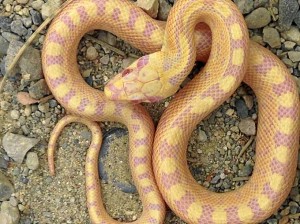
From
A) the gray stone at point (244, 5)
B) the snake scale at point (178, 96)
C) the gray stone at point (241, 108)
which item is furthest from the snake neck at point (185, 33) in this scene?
the gray stone at point (241, 108)

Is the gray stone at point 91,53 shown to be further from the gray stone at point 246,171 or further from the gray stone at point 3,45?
the gray stone at point 246,171

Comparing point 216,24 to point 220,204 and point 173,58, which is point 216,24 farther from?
point 220,204

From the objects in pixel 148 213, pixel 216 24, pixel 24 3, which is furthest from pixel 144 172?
pixel 24 3

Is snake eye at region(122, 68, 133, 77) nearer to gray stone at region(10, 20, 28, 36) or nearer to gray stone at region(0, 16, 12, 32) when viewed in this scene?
gray stone at region(10, 20, 28, 36)

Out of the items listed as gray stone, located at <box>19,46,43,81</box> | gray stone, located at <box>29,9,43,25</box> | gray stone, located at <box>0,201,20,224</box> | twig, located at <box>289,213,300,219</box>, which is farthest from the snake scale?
gray stone, located at <box>0,201,20,224</box>

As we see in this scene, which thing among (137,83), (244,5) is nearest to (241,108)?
(244,5)

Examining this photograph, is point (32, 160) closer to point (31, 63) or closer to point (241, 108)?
point (31, 63)
